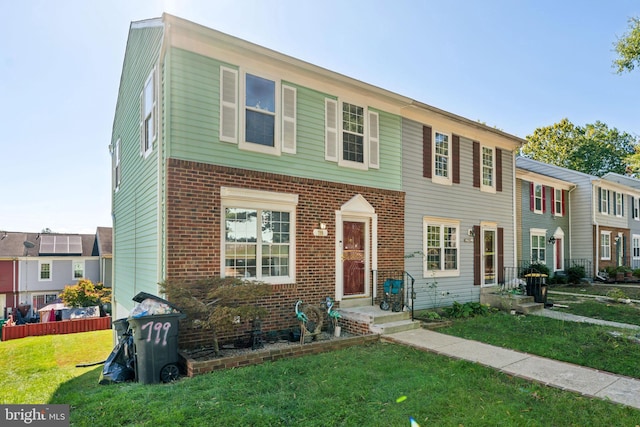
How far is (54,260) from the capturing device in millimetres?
30203

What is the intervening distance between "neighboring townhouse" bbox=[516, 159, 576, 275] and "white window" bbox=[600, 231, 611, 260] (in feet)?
8.02

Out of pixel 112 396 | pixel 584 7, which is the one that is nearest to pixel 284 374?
pixel 112 396

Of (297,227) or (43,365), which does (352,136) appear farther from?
(43,365)

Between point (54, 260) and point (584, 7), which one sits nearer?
point (584, 7)

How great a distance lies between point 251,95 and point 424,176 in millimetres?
5856

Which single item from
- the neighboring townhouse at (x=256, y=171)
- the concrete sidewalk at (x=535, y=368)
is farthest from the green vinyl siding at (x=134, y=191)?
the concrete sidewalk at (x=535, y=368)

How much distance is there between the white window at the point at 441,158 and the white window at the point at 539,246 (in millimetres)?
9339

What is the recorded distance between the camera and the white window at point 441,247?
36.4ft

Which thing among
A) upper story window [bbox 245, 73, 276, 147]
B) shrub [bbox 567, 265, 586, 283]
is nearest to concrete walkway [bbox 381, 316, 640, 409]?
upper story window [bbox 245, 73, 276, 147]

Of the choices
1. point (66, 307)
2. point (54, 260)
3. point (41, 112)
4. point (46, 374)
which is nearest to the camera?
point (46, 374)

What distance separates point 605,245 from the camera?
2189 cm

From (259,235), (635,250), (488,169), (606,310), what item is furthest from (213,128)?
(635,250)

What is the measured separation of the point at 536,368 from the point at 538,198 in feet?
50.7

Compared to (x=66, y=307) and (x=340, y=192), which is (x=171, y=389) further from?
(x=66, y=307)
